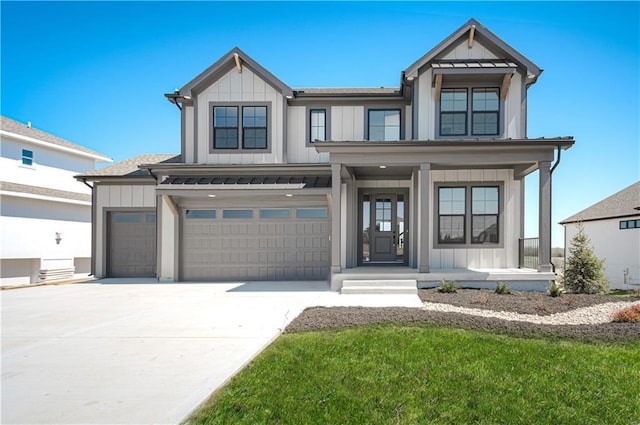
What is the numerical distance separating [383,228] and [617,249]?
12.9 m

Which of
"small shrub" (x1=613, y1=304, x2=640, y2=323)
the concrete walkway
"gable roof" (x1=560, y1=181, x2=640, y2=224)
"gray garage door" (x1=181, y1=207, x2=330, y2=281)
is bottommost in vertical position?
the concrete walkway

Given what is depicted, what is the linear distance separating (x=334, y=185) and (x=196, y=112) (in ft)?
17.9

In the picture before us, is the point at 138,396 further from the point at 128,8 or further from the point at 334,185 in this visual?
the point at 128,8

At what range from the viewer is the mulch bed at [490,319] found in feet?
17.4

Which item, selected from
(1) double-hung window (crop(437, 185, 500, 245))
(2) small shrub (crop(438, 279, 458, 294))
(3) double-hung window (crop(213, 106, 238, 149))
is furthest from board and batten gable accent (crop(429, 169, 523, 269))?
(3) double-hung window (crop(213, 106, 238, 149))

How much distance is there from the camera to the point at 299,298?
8641 millimetres

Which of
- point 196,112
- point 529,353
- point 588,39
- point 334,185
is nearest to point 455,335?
point 529,353

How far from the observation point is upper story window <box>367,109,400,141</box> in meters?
12.0

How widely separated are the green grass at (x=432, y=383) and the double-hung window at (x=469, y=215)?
640 centimetres

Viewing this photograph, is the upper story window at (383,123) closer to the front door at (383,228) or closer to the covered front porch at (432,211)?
the covered front porch at (432,211)

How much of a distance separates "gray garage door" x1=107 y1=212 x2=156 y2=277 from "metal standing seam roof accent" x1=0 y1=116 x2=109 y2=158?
8.80m

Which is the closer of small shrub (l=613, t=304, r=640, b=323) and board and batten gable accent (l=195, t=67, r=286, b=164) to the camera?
small shrub (l=613, t=304, r=640, b=323)

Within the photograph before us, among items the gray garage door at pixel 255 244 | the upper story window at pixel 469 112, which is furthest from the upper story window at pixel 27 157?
the upper story window at pixel 469 112

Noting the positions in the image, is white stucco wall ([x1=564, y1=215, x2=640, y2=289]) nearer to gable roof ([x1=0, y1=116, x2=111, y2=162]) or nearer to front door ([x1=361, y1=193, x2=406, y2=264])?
front door ([x1=361, y1=193, x2=406, y2=264])
